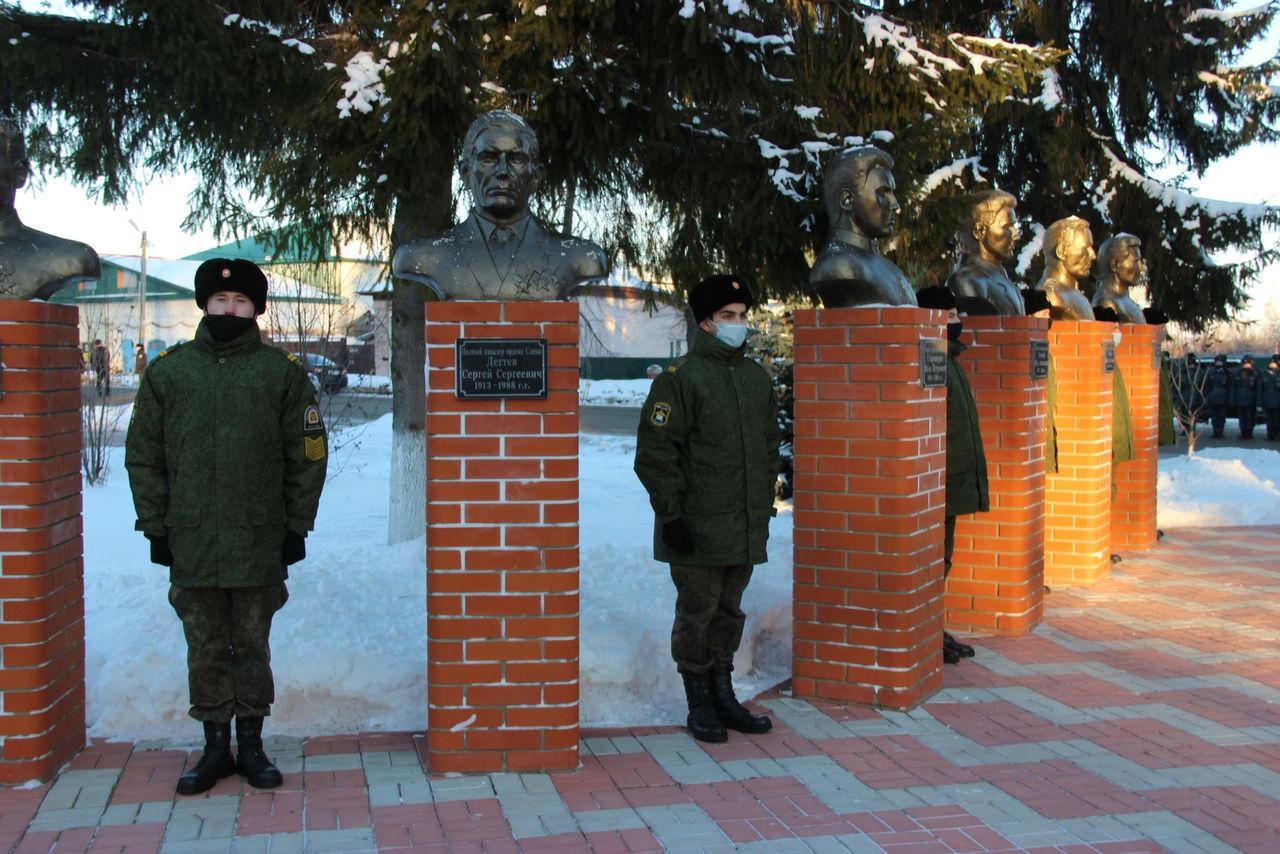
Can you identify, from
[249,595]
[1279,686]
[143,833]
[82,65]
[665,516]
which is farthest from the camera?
[82,65]

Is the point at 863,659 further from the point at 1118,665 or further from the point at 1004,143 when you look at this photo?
the point at 1004,143

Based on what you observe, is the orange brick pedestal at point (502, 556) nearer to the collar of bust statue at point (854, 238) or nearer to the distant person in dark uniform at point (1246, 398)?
the collar of bust statue at point (854, 238)

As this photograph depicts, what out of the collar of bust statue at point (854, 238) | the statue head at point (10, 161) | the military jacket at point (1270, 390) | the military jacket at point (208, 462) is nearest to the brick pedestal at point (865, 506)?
the collar of bust statue at point (854, 238)

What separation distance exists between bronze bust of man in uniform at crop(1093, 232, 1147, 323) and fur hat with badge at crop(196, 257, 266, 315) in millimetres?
7361

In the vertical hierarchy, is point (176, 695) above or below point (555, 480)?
below

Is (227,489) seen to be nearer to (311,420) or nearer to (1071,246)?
(311,420)

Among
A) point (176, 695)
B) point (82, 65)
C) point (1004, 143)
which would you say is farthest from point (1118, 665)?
point (1004, 143)

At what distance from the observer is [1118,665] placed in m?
5.69

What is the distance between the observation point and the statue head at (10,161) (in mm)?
4066

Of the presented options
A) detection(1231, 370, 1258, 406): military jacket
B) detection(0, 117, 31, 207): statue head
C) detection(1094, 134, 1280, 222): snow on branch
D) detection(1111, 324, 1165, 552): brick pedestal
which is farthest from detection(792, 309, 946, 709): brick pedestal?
detection(1231, 370, 1258, 406): military jacket

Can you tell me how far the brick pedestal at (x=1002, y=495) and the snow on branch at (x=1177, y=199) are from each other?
6932 mm

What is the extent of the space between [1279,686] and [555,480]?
12.3ft

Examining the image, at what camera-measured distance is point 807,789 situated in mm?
4000

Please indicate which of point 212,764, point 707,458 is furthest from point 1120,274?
point 212,764
